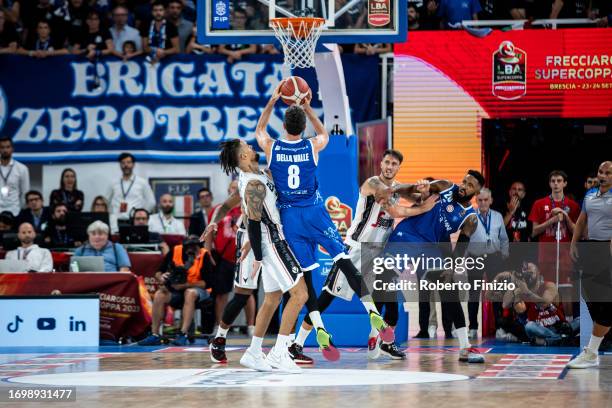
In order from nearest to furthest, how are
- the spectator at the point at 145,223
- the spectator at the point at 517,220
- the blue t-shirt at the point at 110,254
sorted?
the blue t-shirt at the point at 110,254, the spectator at the point at 517,220, the spectator at the point at 145,223

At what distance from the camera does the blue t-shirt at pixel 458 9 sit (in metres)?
16.8

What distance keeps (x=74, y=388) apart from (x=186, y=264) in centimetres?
586

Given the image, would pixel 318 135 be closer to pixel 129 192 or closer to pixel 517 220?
pixel 517 220

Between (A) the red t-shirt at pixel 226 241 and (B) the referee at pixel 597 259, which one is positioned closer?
(B) the referee at pixel 597 259

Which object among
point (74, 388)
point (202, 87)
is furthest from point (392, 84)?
point (74, 388)

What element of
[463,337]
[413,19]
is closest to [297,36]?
[463,337]

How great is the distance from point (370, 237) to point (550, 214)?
13.0 ft

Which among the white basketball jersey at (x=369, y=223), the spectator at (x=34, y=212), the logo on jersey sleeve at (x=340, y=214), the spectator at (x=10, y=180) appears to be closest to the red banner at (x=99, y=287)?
the spectator at (x=34, y=212)

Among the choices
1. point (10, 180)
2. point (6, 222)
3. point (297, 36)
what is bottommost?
point (6, 222)

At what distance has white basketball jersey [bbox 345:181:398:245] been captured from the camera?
37.6ft

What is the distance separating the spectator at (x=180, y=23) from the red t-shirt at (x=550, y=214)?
7.00m

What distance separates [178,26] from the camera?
18.3m

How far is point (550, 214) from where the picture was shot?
14.5 m

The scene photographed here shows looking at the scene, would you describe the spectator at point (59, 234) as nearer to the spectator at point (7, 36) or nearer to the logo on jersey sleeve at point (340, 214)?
the spectator at point (7, 36)
